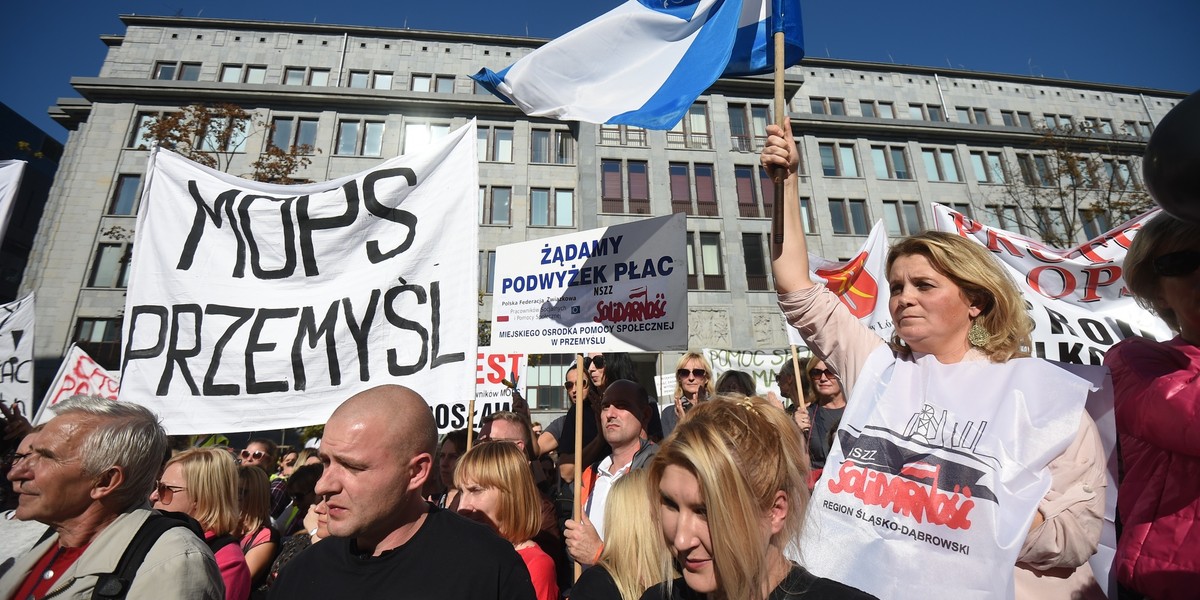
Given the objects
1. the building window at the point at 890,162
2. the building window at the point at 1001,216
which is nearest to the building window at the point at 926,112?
the building window at the point at 890,162

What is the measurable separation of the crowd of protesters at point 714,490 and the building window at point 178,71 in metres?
34.7

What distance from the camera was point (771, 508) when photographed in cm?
148

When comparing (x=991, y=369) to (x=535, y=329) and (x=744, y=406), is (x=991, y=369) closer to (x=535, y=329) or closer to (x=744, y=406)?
(x=744, y=406)

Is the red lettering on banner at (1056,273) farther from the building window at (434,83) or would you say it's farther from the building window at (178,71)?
the building window at (178,71)

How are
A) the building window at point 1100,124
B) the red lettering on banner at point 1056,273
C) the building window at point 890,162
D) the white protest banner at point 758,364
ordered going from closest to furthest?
the red lettering on banner at point 1056,273 → the white protest banner at point 758,364 → the building window at point 890,162 → the building window at point 1100,124

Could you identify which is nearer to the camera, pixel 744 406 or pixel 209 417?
pixel 744 406

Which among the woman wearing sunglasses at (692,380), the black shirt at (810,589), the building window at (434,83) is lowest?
the black shirt at (810,589)

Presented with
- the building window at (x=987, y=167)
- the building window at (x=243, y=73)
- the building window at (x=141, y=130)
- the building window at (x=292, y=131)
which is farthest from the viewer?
the building window at (x=987, y=167)

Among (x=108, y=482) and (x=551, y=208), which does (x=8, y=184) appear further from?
(x=551, y=208)

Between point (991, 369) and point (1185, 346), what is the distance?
504 mm

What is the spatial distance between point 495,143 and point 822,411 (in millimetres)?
26429

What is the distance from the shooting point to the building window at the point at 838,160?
29.9m

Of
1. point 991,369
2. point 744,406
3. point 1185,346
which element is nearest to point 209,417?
point 744,406

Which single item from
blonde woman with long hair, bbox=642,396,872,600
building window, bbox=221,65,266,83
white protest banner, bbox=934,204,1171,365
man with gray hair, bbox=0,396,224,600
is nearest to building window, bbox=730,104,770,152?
white protest banner, bbox=934,204,1171,365
